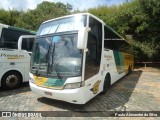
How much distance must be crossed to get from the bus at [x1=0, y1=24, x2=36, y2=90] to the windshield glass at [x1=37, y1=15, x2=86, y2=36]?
162 centimetres

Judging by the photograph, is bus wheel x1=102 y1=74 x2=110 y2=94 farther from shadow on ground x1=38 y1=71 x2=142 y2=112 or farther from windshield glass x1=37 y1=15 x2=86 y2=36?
windshield glass x1=37 y1=15 x2=86 y2=36

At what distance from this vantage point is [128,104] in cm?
634

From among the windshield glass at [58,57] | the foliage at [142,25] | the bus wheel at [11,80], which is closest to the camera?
the windshield glass at [58,57]

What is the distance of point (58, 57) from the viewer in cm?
568

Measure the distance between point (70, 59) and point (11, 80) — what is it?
397cm

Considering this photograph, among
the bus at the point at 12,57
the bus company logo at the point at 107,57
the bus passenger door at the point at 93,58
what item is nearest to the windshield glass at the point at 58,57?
the bus passenger door at the point at 93,58

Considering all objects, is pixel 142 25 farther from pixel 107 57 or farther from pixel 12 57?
pixel 12 57

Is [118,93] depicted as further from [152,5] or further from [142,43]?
[142,43]

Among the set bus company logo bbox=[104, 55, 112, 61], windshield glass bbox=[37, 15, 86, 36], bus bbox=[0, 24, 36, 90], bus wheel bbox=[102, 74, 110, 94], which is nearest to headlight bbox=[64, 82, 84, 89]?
windshield glass bbox=[37, 15, 86, 36]

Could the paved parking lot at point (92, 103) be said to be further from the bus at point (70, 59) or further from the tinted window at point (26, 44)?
the tinted window at point (26, 44)

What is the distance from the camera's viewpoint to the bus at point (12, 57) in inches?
305

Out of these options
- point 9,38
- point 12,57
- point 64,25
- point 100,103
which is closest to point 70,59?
point 64,25

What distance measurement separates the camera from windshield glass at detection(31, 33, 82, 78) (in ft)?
17.7

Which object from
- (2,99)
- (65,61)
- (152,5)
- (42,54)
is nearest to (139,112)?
(65,61)
